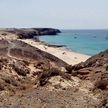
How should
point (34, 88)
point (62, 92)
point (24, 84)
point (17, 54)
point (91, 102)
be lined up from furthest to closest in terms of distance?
point (17, 54)
point (24, 84)
point (34, 88)
point (62, 92)
point (91, 102)

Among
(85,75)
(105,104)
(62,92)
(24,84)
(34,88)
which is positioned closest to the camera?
(105,104)

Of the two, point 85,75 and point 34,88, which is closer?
point 34,88

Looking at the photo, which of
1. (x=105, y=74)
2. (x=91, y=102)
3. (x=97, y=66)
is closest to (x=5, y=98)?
(x=91, y=102)

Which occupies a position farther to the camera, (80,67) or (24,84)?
(80,67)

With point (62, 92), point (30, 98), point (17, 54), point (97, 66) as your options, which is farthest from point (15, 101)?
point (17, 54)

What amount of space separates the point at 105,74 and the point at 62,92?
18.4 feet

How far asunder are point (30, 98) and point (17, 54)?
20.4m

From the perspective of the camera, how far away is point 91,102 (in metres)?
22.1

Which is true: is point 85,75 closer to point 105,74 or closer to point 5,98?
point 105,74

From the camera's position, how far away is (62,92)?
24359 mm

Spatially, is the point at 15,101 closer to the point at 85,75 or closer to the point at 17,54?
the point at 85,75

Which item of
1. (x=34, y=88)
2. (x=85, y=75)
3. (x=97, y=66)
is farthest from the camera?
(x=97, y=66)

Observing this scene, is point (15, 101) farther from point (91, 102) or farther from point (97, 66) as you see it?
point (97, 66)

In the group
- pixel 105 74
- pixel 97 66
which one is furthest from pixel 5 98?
pixel 97 66
